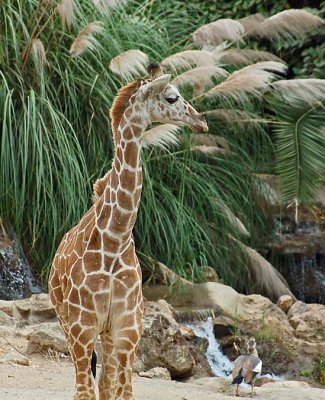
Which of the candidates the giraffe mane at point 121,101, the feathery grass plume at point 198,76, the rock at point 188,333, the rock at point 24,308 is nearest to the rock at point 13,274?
the rock at point 24,308

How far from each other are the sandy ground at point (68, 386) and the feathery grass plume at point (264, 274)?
239 cm

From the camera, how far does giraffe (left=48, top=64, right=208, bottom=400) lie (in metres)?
4.80

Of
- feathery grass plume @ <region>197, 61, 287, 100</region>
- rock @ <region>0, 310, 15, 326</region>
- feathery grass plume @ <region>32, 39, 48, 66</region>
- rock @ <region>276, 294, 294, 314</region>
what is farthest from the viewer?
rock @ <region>276, 294, 294, 314</region>

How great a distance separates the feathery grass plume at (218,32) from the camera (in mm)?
9953

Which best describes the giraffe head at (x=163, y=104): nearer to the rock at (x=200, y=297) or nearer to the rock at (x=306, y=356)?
the rock at (x=306, y=356)

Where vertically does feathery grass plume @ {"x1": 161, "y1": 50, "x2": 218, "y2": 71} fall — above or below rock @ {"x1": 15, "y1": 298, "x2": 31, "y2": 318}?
above

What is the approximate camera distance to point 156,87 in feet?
16.1

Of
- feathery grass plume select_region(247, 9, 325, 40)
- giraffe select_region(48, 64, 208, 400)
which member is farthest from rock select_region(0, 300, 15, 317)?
feathery grass plume select_region(247, 9, 325, 40)

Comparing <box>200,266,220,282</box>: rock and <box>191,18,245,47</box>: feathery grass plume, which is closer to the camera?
<box>200,266,220,282</box>: rock

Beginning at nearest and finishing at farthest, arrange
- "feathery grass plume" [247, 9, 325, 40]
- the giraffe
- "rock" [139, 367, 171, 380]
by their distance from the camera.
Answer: the giraffe < "rock" [139, 367, 171, 380] < "feathery grass plume" [247, 9, 325, 40]

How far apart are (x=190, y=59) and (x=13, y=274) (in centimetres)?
272

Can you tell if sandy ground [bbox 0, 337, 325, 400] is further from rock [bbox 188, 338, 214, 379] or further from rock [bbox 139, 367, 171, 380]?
rock [bbox 188, 338, 214, 379]

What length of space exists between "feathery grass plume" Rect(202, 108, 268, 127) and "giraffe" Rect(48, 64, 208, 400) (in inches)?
206

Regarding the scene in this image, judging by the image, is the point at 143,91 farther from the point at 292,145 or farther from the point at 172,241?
the point at 292,145
